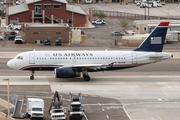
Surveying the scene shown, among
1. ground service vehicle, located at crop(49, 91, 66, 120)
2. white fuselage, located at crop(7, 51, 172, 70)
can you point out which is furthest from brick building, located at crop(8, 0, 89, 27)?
ground service vehicle, located at crop(49, 91, 66, 120)

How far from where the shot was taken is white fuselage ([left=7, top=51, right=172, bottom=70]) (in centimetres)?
4853

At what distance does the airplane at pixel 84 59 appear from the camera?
4838cm

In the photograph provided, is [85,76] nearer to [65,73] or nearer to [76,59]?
[76,59]

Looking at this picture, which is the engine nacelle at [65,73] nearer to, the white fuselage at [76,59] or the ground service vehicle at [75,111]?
the white fuselage at [76,59]

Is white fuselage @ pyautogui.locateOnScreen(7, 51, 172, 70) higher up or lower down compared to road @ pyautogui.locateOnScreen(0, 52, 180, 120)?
higher up

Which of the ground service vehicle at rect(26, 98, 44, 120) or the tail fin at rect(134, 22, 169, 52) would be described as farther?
the tail fin at rect(134, 22, 169, 52)

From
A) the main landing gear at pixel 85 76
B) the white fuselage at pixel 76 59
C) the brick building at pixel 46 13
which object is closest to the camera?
the white fuselage at pixel 76 59

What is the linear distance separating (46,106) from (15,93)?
6.20 m

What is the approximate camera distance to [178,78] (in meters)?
53.0

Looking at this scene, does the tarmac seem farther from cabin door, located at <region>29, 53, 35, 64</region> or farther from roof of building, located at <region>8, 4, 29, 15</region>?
cabin door, located at <region>29, 53, 35, 64</region>

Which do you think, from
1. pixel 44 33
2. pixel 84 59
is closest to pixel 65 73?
pixel 84 59

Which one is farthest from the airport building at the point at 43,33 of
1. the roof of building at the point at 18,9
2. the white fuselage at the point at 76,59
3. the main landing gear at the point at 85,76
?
the main landing gear at the point at 85,76

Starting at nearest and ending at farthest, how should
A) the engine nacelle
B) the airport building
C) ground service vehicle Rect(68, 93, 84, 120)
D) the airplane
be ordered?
ground service vehicle Rect(68, 93, 84, 120), the engine nacelle, the airplane, the airport building

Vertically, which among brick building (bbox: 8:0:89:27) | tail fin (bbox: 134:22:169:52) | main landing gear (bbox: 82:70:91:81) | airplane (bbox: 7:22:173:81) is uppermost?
brick building (bbox: 8:0:89:27)
